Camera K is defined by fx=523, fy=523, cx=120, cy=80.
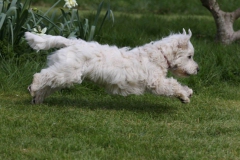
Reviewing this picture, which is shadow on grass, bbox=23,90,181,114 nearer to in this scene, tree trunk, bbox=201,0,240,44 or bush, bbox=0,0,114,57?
bush, bbox=0,0,114,57

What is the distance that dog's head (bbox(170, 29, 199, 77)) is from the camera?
6812 millimetres

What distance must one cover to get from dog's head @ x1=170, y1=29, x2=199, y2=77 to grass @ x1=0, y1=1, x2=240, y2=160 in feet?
1.87

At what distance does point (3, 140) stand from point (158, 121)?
2.02 m

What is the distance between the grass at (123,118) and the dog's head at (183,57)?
57 centimetres

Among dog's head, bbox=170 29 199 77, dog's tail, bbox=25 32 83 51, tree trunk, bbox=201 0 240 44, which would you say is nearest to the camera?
dog's tail, bbox=25 32 83 51

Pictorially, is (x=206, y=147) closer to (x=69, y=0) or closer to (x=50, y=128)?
(x=50, y=128)

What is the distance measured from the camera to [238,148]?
5375mm

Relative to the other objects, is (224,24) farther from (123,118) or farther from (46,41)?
(46,41)

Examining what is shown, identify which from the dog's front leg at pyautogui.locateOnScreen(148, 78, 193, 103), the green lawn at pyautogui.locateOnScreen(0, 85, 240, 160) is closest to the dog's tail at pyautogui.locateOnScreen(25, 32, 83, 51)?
the green lawn at pyautogui.locateOnScreen(0, 85, 240, 160)

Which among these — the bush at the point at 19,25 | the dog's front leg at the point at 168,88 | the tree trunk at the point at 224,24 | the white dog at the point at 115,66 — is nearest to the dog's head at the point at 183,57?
the white dog at the point at 115,66

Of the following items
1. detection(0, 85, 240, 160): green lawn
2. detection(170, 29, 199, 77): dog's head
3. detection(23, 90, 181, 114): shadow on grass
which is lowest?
detection(23, 90, 181, 114): shadow on grass

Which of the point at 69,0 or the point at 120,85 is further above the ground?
the point at 69,0

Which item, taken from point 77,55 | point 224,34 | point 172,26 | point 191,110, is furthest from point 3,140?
point 172,26

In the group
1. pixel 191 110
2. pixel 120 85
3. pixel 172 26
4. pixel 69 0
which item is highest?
pixel 69 0
